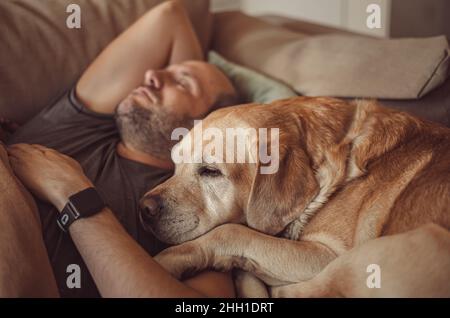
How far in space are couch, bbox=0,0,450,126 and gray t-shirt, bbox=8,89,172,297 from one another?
10 centimetres

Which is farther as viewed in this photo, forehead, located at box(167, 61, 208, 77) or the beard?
forehead, located at box(167, 61, 208, 77)

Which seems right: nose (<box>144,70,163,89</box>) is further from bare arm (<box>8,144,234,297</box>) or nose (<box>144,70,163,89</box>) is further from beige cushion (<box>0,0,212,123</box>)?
bare arm (<box>8,144,234,297</box>)

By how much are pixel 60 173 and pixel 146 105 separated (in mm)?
581

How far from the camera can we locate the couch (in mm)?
1859

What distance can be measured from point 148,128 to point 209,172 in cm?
55

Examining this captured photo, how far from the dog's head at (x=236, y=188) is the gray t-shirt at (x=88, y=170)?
0.39 ft

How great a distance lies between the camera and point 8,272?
1.10 meters

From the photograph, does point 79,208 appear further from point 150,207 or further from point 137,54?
point 137,54

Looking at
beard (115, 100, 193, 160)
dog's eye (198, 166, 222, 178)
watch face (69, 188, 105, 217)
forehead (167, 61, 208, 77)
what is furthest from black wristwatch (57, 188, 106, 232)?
forehead (167, 61, 208, 77)

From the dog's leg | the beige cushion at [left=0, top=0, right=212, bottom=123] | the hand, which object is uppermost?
the beige cushion at [left=0, top=0, right=212, bottom=123]

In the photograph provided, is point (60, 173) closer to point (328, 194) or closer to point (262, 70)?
point (328, 194)
